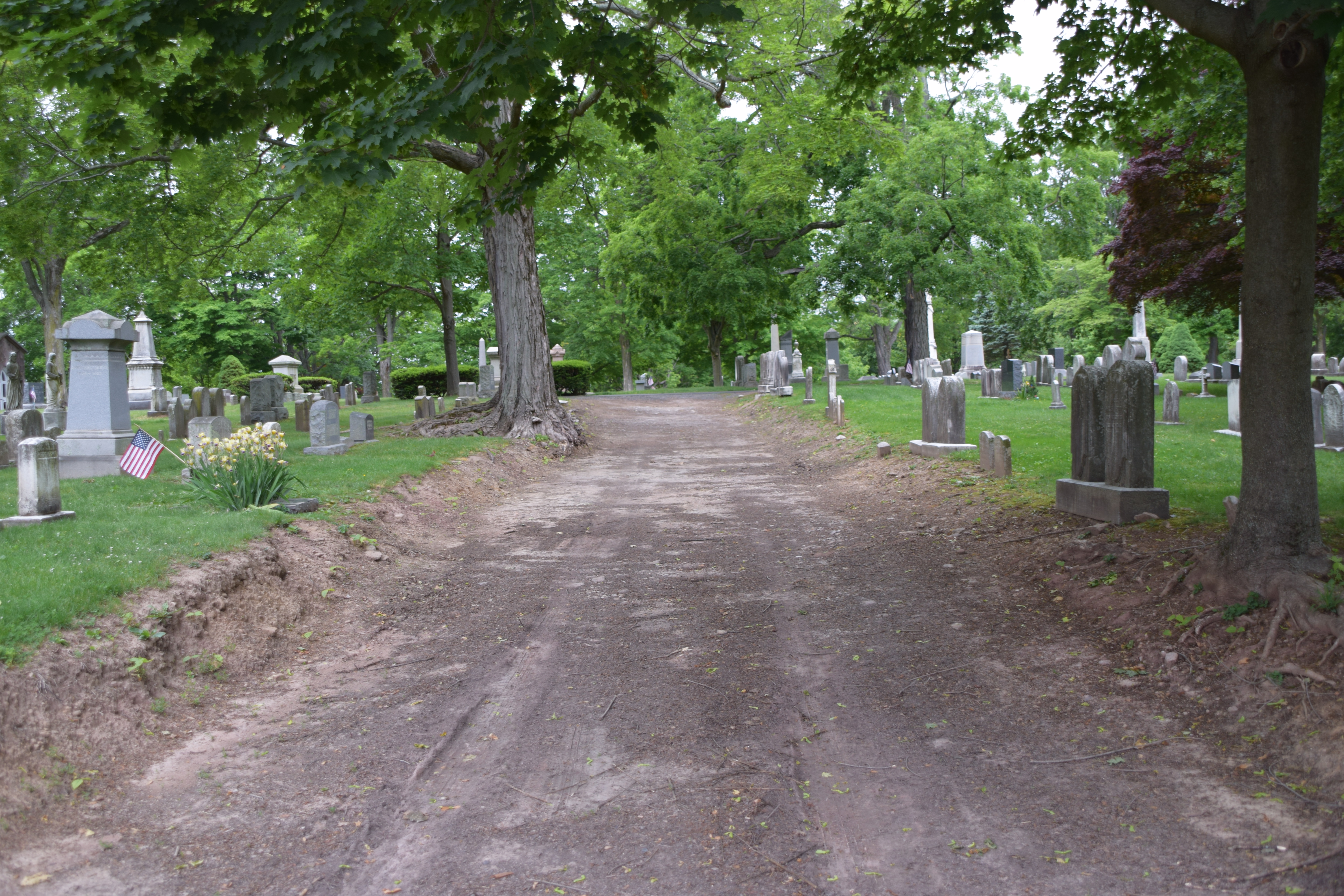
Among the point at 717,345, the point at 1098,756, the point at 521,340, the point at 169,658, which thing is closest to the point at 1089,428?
the point at 1098,756

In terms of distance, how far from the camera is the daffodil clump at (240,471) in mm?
9258

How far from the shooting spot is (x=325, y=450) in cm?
1549

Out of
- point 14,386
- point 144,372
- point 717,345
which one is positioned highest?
point 717,345

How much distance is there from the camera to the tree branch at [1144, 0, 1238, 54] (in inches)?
222

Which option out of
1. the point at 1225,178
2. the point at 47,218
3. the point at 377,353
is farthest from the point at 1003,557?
the point at 377,353

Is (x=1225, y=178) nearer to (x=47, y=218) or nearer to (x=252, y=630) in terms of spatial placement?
(x=252, y=630)

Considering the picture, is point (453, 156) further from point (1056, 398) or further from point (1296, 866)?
point (1296, 866)

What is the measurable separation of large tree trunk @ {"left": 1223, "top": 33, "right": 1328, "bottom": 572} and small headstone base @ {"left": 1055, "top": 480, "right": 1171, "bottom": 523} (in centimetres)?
215

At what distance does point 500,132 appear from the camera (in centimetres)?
725

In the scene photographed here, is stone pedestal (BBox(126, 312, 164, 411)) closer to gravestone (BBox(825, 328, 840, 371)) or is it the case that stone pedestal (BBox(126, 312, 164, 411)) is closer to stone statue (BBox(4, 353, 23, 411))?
stone statue (BBox(4, 353, 23, 411))

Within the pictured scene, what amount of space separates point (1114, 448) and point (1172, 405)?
34.3 feet

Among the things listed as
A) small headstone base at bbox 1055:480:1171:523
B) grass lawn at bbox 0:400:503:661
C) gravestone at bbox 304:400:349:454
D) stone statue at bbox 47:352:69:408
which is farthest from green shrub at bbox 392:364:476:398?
small headstone base at bbox 1055:480:1171:523

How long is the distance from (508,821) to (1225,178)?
15868mm

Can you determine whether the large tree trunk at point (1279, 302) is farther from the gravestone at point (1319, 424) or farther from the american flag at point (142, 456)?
the american flag at point (142, 456)
